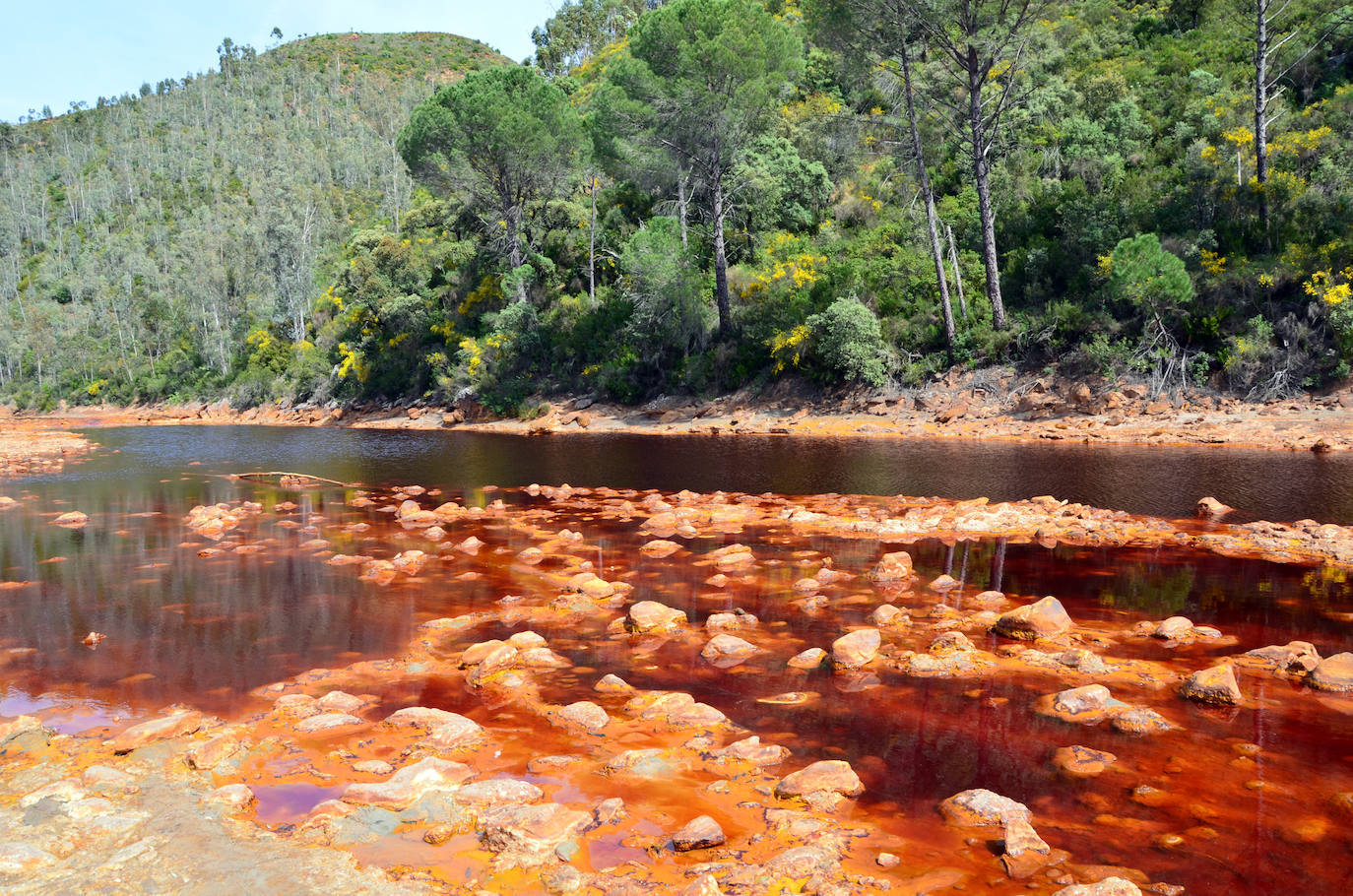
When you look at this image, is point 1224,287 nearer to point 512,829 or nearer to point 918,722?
point 918,722

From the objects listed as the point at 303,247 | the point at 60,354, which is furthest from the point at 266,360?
the point at 60,354

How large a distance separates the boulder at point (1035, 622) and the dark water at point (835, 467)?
836 centimetres

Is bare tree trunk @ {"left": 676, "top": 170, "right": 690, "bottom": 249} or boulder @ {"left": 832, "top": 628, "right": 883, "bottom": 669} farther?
bare tree trunk @ {"left": 676, "top": 170, "right": 690, "bottom": 249}

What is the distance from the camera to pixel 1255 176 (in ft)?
101

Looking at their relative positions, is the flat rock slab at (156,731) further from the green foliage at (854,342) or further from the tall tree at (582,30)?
the tall tree at (582,30)

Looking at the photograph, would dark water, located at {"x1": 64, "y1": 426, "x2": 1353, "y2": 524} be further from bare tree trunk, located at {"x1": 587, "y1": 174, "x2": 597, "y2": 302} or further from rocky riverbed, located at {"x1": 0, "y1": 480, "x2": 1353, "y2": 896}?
bare tree trunk, located at {"x1": 587, "y1": 174, "x2": 597, "y2": 302}

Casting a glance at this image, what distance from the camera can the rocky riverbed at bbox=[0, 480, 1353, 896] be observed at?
17.1 ft

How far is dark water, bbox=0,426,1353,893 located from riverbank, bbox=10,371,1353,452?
124 inches

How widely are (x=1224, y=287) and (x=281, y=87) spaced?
171 metres

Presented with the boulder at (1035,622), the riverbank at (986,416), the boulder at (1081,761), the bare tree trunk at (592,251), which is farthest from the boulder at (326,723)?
the bare tree trunk at (592,251)

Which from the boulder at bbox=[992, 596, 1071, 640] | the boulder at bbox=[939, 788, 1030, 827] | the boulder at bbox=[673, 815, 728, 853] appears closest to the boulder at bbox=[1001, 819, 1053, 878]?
the boulder at bbox=[939, 788, 1030, 827]

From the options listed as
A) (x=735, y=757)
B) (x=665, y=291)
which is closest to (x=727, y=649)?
(x=735, y=757)

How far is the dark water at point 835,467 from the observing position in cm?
1830

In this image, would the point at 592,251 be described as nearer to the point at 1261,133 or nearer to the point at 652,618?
the point at 1261,133
